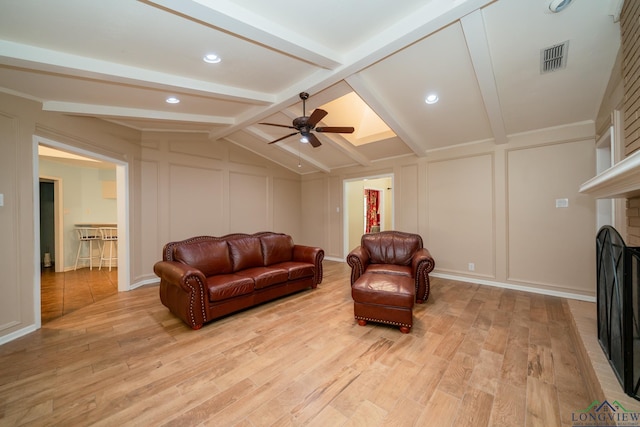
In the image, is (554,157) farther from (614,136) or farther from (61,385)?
(61,385)

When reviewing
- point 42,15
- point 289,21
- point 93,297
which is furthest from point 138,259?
point 289,21

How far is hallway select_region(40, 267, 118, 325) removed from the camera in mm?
3234

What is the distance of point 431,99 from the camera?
10.8ft

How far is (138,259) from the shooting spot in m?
4.28

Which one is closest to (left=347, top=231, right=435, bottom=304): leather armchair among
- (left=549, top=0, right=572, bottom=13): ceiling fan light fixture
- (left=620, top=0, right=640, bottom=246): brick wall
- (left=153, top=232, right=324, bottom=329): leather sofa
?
(left=153, top=232, right=324, bottom=329): leather sofa

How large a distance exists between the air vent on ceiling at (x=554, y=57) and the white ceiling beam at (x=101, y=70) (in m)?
3.39

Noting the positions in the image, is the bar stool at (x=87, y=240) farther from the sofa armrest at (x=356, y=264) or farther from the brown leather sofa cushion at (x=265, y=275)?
the sofa armrest at (x=356, y=264)

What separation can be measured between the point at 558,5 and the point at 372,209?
6197mm

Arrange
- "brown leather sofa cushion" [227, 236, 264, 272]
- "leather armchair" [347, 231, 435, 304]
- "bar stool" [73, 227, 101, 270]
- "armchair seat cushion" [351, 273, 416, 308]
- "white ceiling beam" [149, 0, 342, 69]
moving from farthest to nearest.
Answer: "bar stool" [73, 227, 101, 270]
"brown leather sofa cushion" [227, 236, 264, 272]
"leather armchair" [347, 231, 435, 304]
"armchair seat cushion" [351, 273, 416, 308]
"white ceiling beam" [149, 0, 342, 69]

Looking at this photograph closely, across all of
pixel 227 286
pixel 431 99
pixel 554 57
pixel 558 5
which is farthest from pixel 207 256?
pixel 554 57

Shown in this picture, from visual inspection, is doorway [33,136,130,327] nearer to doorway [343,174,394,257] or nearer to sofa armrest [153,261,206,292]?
sofa armrest [153,261,206,292]

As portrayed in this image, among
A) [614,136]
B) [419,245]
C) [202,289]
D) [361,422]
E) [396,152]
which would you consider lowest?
[361,422]

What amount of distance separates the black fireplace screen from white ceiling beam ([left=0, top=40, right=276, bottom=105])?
388 cm

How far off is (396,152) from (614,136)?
3.02 meters
